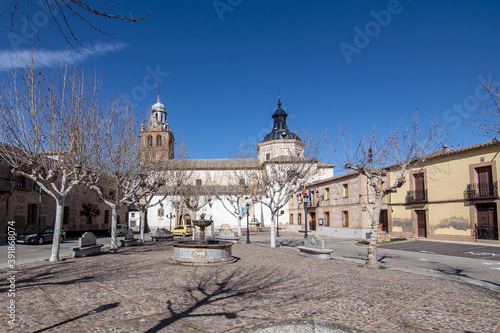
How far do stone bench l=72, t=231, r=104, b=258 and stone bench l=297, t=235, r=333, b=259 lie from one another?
992 centimetres

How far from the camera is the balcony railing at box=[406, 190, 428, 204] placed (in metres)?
25.4

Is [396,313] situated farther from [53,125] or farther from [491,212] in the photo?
[491,212]

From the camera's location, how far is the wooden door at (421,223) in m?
25.7

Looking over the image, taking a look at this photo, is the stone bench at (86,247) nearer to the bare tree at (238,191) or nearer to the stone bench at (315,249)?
the stone bench at (315,249)

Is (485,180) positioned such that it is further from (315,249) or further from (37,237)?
(37,237)

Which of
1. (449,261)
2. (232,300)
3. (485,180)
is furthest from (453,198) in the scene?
(232,300)

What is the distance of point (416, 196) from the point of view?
85.6 feet

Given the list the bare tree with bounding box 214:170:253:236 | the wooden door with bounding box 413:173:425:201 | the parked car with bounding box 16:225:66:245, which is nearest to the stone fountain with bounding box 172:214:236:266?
the bare tree with bounding box 214:170:253:236

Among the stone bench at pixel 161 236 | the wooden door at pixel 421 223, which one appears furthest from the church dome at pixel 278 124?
the wooden door at pixel 421 223

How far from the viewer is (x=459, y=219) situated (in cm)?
2288

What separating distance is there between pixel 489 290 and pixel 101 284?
9.78m

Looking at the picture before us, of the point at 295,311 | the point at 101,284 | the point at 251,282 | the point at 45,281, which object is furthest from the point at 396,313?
the point at 45,281

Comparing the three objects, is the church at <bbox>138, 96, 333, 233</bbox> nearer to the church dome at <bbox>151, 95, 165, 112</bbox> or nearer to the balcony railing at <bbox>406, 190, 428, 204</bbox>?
the church dome at <bbox>151, 95, 165, 112</bbox>

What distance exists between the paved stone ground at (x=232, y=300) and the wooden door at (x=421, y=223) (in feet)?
57.0
